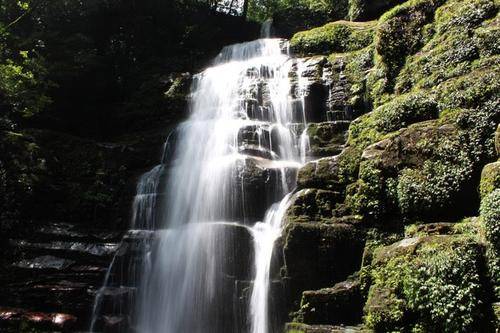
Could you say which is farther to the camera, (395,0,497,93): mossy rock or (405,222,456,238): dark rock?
(395,0,497,93): mossy rock

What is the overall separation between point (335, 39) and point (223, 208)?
38.0ft

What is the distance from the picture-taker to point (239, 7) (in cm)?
3528

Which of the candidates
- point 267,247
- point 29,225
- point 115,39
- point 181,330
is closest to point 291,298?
point 267,247

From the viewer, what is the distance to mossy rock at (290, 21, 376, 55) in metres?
19.8

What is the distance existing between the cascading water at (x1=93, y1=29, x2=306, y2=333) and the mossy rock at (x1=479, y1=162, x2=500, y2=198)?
193 inches

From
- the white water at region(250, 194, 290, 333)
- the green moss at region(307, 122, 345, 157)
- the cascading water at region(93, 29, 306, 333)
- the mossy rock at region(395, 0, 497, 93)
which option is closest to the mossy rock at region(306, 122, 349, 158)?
the green moss at region(307, 122, 345, 157)

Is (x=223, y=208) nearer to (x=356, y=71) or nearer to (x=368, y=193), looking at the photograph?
(x=368, y=193)

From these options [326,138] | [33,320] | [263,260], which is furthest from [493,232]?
[33,320]

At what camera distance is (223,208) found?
1329cm

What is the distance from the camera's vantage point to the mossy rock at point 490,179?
27.6ft

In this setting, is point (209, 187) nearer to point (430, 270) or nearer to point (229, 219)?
point (229, 219)

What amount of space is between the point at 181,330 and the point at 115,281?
9.50 ft

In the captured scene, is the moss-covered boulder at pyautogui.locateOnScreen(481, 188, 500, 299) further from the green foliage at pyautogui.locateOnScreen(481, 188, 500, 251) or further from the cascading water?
the cascading water

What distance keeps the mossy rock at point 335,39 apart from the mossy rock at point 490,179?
39.4ft
